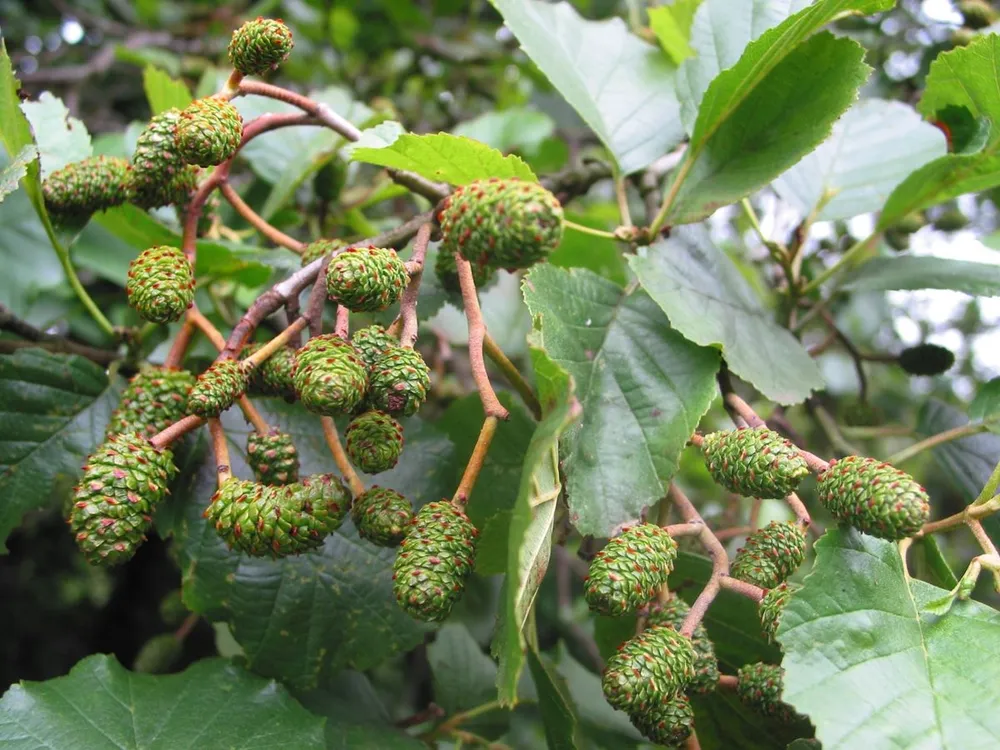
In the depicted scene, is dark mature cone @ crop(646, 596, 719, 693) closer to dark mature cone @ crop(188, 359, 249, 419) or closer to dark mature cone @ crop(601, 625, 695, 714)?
dark mature cone @ crop(601, 625, 695, 714)

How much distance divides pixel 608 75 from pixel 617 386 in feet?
2.47

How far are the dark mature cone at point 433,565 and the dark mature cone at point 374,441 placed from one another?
0.28ft

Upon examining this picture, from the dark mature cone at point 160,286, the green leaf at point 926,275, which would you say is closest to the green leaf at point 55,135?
the dark mature cone at point 160,286

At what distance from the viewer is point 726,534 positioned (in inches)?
59.1

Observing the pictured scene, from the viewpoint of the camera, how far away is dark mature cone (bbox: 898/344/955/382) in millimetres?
1815

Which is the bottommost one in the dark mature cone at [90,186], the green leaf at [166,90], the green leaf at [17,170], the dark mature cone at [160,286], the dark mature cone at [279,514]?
the dark mature cone at [279,514]

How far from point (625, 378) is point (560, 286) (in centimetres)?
18

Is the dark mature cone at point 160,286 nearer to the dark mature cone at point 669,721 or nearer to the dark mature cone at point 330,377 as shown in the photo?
the dark mature cone at point 330,377

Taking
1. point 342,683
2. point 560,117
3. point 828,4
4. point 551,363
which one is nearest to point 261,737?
point 342,683

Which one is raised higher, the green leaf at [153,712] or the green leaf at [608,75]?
the green leaf at [608,75]

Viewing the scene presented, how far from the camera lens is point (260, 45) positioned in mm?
1188

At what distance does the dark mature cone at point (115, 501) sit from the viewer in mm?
A: 1040

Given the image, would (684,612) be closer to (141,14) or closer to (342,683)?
(342,683)

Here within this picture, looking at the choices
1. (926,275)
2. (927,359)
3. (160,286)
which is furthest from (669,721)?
(927,359)
